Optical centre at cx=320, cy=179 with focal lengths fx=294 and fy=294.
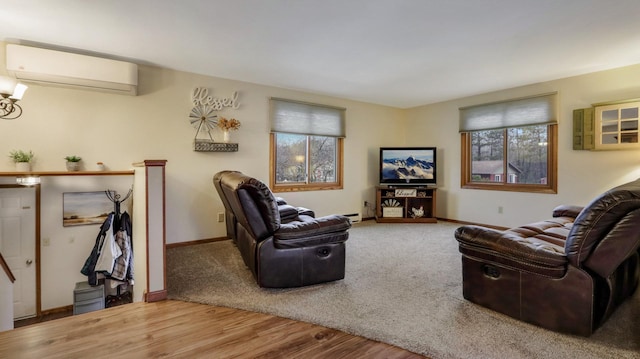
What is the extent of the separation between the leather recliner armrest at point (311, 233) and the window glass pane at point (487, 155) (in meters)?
3.72

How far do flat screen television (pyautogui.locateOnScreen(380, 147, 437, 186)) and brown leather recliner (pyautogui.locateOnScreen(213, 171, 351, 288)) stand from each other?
10.5 ft

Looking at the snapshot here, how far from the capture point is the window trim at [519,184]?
4.38m

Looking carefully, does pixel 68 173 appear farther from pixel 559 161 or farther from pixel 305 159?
pixel 559 161

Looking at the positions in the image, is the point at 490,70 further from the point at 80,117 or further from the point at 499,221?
the point at 80,117

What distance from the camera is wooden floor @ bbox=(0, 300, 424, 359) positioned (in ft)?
5.67

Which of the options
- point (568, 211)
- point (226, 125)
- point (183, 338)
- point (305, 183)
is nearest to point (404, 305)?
point (183, 338)

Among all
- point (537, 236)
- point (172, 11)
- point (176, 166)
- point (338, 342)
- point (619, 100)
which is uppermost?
point (172, 11)

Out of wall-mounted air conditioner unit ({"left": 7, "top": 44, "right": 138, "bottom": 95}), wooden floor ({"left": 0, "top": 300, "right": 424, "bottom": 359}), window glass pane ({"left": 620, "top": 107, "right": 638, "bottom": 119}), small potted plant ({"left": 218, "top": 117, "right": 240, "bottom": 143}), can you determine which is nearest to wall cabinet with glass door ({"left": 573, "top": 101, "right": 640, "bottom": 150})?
window glass pane ({"left": 620, "top": 107, "right": 638, "bottom": 119})

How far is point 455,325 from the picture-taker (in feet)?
6.49

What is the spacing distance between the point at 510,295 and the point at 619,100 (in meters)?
3.60

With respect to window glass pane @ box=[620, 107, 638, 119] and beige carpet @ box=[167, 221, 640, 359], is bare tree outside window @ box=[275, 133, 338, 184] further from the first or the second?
window glass pane @ box=[620, 107, 638, 119]

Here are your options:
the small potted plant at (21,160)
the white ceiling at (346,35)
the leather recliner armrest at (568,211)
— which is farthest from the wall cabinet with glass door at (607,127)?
the small potted plant at (21,160)

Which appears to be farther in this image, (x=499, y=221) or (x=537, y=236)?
(x=499, y=221)

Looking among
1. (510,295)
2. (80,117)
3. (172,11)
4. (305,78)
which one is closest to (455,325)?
(510,295)
